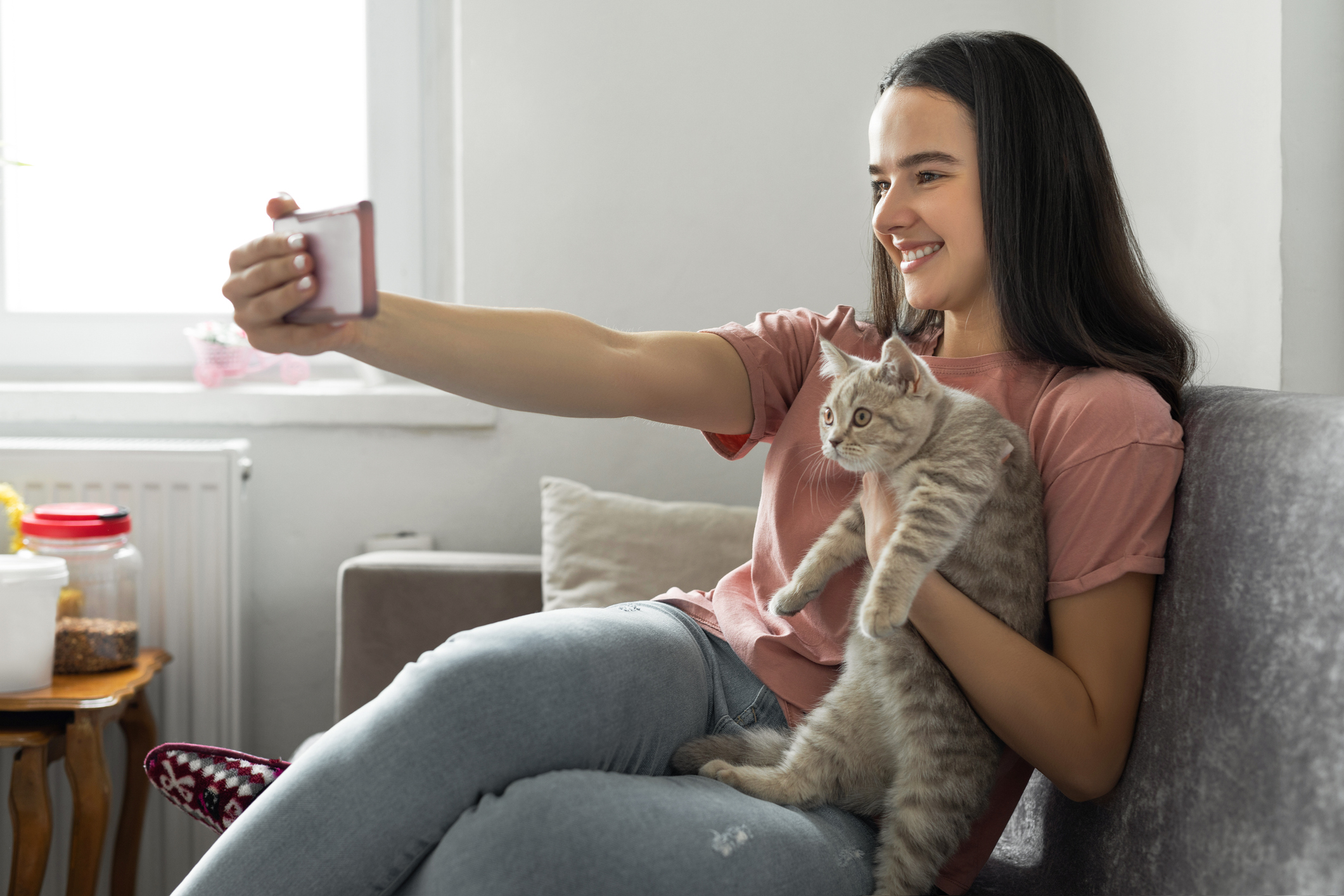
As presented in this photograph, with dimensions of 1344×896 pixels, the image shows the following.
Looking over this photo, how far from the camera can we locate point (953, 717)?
1.02 meters

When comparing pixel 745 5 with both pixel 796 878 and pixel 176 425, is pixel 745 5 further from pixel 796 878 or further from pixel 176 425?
pixel 796 878

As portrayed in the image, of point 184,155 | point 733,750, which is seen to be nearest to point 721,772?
point 733,750

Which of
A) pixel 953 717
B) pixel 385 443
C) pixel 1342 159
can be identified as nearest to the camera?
pixel 953 717

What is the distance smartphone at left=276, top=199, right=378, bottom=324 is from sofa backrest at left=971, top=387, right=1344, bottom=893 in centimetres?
78

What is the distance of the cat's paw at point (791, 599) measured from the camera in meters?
1.12

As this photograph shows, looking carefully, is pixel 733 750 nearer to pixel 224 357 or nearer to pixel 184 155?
pixel 224 357

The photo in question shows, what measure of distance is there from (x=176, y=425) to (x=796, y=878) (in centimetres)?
176

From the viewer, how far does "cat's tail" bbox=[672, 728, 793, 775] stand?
1066 millimetres

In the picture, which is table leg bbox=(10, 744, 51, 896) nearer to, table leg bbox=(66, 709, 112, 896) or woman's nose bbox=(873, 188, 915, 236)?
table leg bbox=(66, 709, 112, 896)

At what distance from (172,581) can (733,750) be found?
140 centimetres

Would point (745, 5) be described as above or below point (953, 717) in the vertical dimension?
above

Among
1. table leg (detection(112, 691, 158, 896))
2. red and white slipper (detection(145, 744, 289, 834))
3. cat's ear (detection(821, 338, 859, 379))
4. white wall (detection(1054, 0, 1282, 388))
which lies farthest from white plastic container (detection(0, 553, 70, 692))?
white wall (detection(1054, 0, 1282, 388))

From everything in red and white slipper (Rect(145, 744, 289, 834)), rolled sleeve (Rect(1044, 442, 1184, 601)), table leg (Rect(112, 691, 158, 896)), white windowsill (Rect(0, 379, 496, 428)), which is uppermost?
white windowsill (Rect(0, 379, 496, 428))

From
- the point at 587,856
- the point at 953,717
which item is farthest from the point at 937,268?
the point at 587,856
